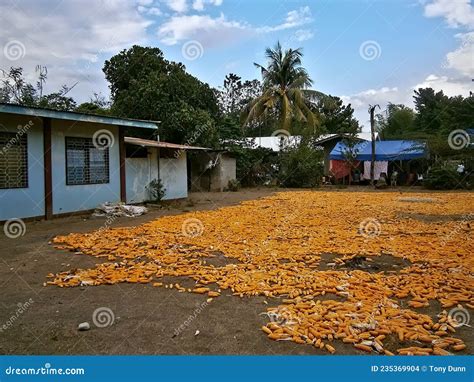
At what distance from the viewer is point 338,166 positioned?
100 feet

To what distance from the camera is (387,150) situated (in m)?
29.1

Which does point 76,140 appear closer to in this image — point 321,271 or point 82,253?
point 82,253

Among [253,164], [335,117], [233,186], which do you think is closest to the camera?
[233,186]

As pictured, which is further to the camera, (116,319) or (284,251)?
(284,251)

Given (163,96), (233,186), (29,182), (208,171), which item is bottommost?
(233,186)

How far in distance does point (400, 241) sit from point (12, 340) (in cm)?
650

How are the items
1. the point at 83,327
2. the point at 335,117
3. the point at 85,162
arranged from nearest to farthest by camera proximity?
the point at 83,327
the point at 85,162
the point at 335,117

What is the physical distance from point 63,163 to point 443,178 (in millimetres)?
20259

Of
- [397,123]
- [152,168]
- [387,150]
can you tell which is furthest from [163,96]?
[397,123]

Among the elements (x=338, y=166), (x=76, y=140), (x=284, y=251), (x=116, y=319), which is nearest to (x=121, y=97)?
(x=76, y=140)

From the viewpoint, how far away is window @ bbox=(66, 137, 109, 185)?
40.2ft

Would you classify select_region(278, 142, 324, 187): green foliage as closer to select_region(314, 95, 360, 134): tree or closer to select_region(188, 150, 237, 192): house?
select_region(188, 150, 237, 192): house

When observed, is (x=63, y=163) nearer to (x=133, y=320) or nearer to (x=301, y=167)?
(x=133, y=320)

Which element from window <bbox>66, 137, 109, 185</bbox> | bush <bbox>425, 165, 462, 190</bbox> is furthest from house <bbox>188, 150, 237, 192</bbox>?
bush <bbox>425, 165, 462, 190</bbox>
